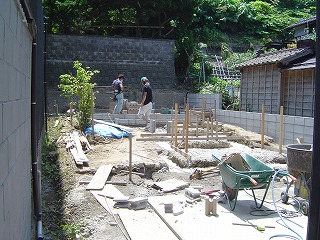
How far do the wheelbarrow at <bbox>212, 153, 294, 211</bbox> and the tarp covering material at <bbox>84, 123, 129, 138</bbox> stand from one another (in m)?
5.42

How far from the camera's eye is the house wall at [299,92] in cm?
1265

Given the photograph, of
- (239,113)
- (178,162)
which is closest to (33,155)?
(178,162)

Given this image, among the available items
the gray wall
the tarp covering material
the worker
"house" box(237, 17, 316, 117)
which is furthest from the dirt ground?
the gray wall

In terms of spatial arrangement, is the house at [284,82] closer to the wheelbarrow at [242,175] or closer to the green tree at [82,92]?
the green tree at [82,92]

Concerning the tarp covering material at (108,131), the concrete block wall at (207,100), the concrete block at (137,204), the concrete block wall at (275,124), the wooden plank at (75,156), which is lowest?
the concrete block at (137,204)

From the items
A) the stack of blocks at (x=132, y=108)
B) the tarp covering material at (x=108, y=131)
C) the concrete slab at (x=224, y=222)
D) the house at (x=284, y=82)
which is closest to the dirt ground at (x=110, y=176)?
the tarp covering material at (x=108, y=131)

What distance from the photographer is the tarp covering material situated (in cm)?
1111

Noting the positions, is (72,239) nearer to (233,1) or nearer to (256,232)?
(256,232)

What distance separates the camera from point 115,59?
21.0 meters

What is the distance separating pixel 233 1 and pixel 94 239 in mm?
31164

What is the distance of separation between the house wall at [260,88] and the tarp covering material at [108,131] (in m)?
6.35

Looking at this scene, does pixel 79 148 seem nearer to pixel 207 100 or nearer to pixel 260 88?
pixel 260 88

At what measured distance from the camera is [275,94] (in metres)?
14.4

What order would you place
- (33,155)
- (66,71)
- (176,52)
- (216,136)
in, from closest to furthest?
1. (33,155)
2. (216,136)
3. (66,71)
4. (176,52)
